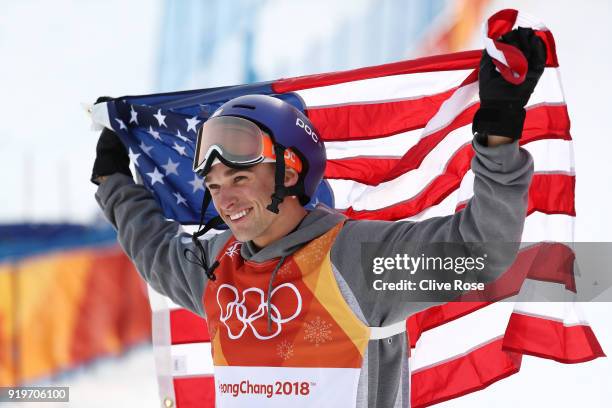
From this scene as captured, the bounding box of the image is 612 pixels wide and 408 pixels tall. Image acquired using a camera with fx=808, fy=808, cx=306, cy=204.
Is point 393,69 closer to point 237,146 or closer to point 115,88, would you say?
point 237,146

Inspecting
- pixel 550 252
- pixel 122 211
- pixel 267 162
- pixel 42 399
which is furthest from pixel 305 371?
pixel 42 399

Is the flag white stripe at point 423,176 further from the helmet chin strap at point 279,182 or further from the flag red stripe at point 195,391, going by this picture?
the flag red stripe at point 195,391

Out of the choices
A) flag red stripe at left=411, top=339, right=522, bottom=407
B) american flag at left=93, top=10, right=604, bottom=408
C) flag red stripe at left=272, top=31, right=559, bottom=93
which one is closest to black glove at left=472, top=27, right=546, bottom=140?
american flag at left=93, top=10, right=604, bottom=408

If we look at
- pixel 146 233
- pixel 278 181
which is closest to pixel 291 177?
pixel 278 181

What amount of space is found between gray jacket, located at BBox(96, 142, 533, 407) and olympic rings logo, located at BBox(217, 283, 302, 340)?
0.13 metres

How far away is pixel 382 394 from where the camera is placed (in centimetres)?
285

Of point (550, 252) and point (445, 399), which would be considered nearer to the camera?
point (550, 252)

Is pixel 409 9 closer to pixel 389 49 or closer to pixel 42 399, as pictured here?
pixel 389 49

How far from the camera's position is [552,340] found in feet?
9.45

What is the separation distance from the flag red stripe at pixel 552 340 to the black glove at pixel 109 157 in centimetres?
192

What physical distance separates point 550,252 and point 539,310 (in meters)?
0.21

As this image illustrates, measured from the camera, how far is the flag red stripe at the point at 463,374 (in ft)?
10.5

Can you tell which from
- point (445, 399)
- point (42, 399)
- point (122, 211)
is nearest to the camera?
point (445, 399)

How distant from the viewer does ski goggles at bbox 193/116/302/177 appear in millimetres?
2902
